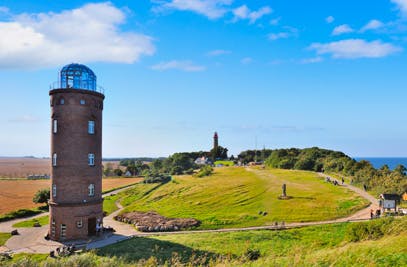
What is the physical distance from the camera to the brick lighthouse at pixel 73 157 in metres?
33.5

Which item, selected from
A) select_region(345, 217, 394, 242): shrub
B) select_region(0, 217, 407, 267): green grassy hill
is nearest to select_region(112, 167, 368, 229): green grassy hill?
select_region(0, 217, 407, 267): green grassy hill

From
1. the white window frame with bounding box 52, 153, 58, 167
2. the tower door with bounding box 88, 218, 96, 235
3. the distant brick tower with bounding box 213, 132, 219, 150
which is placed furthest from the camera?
the distant brick tower with bounding box 213, 132, 219, 150

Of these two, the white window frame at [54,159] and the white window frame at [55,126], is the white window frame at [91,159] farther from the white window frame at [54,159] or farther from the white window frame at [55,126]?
the white window frame at [55,126]

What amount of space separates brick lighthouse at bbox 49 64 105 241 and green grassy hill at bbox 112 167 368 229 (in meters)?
13.0

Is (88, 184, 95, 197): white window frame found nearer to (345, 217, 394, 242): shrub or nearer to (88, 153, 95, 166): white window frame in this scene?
(88, 153, 95, 166): white window frame

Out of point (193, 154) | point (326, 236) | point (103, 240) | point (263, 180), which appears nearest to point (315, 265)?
point (326, 236)

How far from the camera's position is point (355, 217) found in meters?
38.8

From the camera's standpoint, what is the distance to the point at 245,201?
5006cm

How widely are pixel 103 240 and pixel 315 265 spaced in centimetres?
2720

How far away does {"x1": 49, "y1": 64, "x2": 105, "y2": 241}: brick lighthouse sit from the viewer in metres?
33.5

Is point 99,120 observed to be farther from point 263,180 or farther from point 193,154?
point 193,154

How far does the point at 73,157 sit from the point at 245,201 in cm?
2609

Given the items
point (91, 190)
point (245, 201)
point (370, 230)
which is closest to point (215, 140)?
point (245, 201)

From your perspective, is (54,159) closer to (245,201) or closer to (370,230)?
(245,201)
